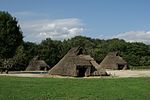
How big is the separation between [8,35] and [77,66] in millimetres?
17740

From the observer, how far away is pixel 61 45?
118 m

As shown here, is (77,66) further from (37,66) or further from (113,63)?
(113,63)

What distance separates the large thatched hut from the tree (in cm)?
1269

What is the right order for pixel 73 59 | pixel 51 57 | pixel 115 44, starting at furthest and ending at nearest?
pixel 115 44
pixel 51 57
pixel 73 59

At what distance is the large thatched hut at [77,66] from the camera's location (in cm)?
5659

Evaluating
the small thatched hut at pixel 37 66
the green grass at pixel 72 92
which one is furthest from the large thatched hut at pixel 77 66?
the small thatched hut at pixel 37 66

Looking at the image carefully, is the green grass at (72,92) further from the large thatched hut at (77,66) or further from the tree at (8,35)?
the tree at (8,35)

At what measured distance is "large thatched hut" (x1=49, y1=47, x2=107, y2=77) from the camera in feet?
186

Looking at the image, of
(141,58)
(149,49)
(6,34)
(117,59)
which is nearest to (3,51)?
(6,34)

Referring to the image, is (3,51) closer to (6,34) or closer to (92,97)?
(6,34)

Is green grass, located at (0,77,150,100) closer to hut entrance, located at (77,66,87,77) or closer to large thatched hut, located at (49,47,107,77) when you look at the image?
large thatched hut, located at (49,47,107,77)

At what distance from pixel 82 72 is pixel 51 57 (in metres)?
50.2

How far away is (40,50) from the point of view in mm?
108562

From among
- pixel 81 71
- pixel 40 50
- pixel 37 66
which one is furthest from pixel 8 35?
pixel 40 50
